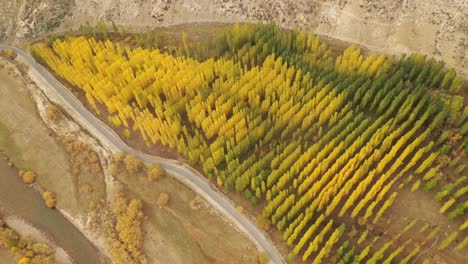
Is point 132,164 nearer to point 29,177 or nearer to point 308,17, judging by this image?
point 29,177

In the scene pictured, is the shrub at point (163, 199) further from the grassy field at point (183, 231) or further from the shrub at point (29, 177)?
the shrub at point (29, 177)

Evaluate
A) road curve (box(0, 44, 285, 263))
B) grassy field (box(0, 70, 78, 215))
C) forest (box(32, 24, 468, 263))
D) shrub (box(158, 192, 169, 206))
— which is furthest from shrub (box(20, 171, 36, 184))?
shrub (box(158, 192, 169, 206))

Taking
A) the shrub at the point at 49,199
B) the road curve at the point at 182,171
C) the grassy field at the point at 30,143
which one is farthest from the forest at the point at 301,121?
the shrub at the point at 49,199

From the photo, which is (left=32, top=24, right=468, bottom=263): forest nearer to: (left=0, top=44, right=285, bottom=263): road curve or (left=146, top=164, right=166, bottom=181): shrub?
(left=0, top=44, right=285, bottom=263): road curve

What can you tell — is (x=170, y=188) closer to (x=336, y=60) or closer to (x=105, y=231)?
(x=105, y=231)

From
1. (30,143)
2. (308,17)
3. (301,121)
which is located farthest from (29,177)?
(308,17)

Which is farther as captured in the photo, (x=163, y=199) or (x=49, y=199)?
(x=49, y=199)
